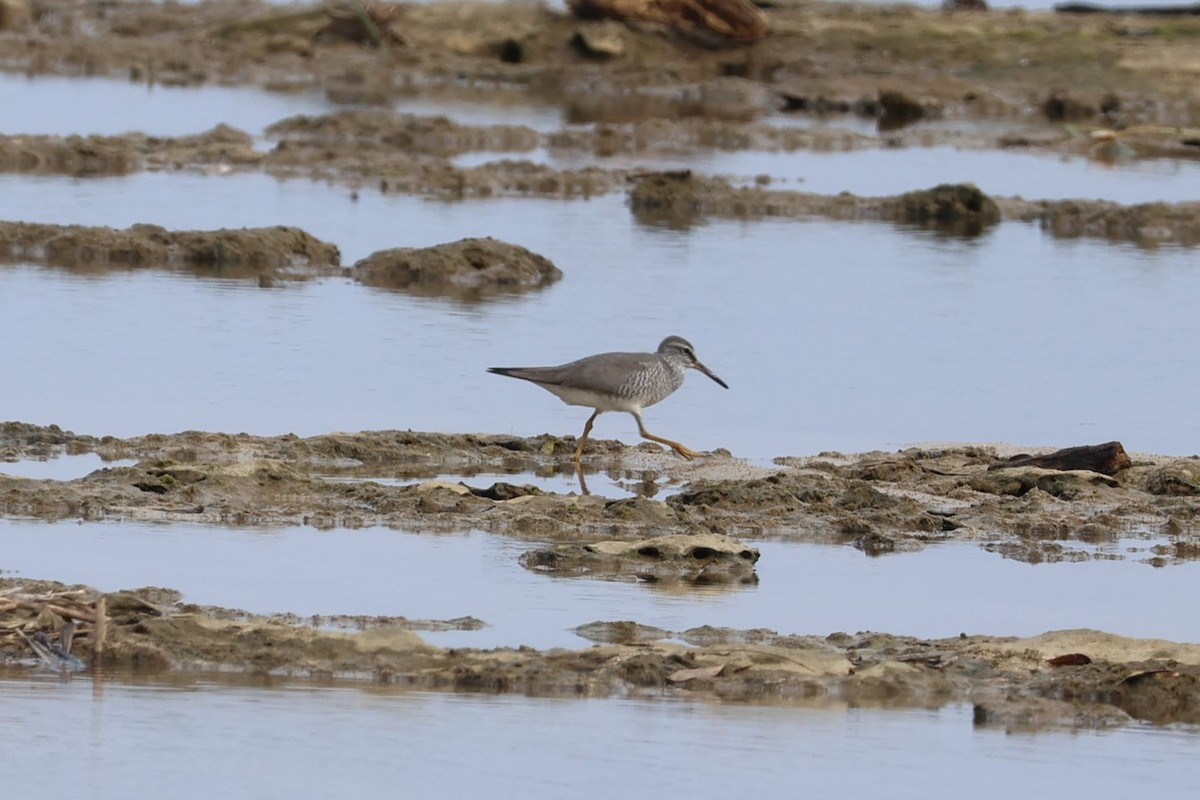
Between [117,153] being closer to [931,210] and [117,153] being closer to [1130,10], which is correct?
[931,210]

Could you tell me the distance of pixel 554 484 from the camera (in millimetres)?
12172

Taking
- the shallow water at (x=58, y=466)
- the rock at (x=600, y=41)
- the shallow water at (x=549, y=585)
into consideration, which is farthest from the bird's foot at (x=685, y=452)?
the rock at (x=600, y=41)

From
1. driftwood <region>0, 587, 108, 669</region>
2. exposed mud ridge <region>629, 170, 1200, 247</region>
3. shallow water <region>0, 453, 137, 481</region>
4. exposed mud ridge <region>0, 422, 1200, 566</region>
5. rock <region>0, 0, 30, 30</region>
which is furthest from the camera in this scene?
rock <region>0, 0, 30, 30</region>

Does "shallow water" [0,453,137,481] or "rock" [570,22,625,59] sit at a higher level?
"rock" [570,22,625,59]

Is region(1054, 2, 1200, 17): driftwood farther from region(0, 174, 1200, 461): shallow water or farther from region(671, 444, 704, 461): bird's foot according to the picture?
region(671, 444, 704, 461): bird's foot

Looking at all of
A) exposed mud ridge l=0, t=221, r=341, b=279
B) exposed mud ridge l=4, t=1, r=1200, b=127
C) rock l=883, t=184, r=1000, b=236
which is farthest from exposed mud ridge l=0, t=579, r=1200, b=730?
exposed mud ridge l=4, t=1, r=1200, b=127

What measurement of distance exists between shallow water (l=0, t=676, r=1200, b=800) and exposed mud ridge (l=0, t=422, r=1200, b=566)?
2.67 m

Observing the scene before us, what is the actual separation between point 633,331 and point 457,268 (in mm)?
2684

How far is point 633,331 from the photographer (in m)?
17.3

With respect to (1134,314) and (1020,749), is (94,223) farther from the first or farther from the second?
(1020,749)

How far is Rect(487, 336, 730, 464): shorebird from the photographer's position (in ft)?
41.7

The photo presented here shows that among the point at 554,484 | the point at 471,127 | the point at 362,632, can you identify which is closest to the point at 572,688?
the point at 362,632

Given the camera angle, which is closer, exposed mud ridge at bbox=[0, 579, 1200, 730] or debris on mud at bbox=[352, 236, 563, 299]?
exposed mud ridge at bbox=[0, 579, 1200, 730]

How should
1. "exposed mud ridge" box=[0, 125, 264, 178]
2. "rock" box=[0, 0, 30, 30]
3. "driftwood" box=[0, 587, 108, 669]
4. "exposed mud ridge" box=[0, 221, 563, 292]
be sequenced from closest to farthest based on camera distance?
"driftwood" box=[0, 587, 108, 669] < "exposed mud ridge" box=[0, 221, 563, 292] < "exposed mud ridge" box=[0, 125, 264, 178] < "rock" box=[0, 0, 30, 30]
